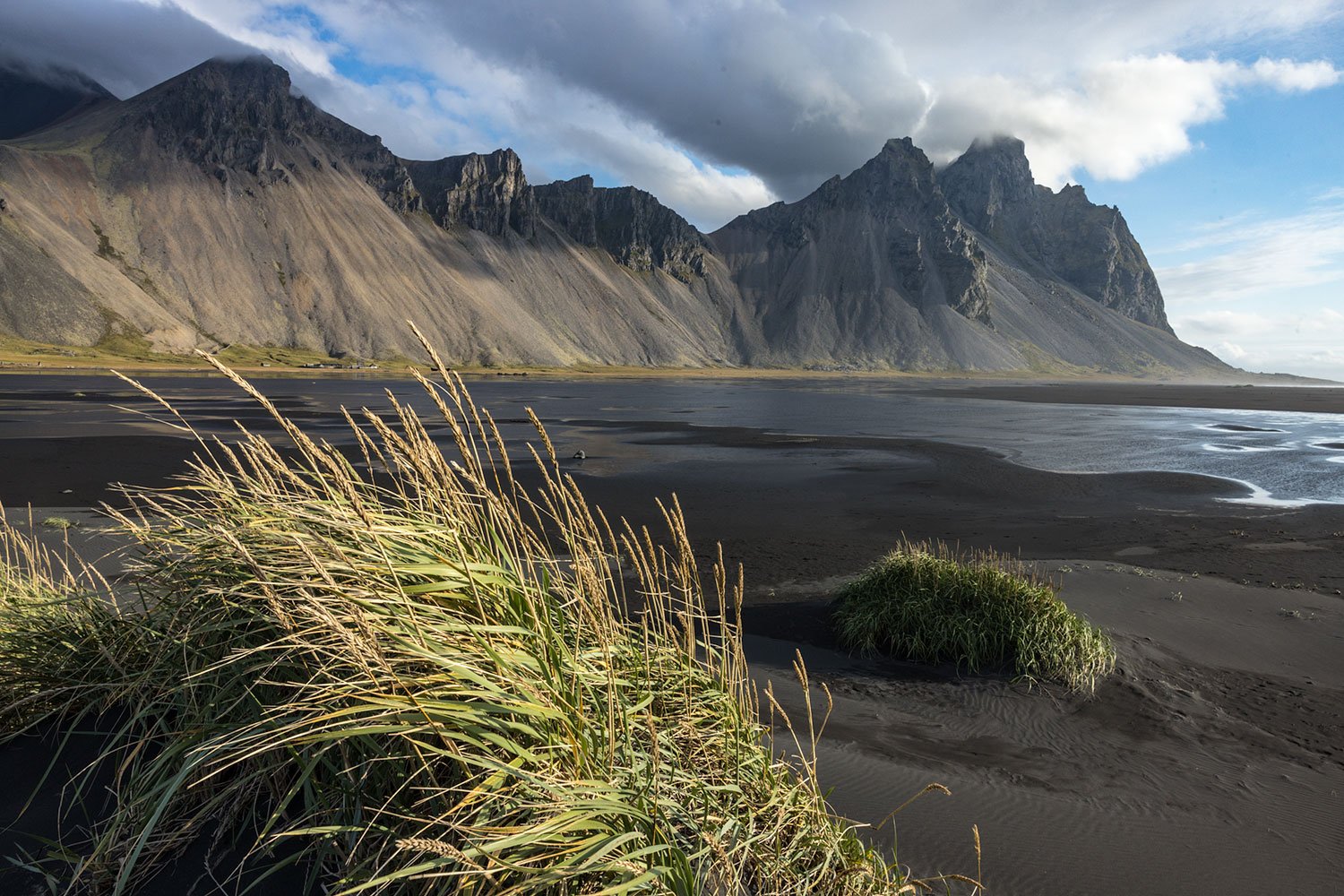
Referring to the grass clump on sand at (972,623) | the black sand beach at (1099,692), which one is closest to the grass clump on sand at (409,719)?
the black sand beach at (1099,692)

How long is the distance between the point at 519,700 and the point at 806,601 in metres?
10.00

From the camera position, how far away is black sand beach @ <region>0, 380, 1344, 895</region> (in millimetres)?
5176

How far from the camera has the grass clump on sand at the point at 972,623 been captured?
343 inches

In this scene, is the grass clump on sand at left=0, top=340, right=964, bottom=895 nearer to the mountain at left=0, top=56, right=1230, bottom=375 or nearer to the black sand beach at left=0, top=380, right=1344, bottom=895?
the black sand beach at left=0, top=380, right=1344, bottom=895

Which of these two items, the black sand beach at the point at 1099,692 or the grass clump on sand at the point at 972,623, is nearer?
the black sand beach at the point at 1099,692

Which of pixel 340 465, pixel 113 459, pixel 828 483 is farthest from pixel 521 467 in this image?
pixel 340 465

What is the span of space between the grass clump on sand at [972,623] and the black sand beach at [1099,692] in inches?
15.1

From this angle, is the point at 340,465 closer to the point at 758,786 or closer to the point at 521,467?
the point at 758,786

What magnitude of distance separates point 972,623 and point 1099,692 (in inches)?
61.6

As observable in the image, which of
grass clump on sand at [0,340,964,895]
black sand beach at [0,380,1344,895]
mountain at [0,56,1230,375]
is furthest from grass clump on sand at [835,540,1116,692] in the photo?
mountain at [0,56,1230,375]

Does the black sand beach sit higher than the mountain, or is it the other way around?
the mountain

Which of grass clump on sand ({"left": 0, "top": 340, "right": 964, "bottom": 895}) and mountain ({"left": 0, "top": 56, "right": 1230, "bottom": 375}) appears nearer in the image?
grass clump on sand ({"left": 0, "top": 340, "right": 964, "bottom": 895})

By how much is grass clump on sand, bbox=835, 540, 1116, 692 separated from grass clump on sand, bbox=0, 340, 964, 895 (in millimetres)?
6017

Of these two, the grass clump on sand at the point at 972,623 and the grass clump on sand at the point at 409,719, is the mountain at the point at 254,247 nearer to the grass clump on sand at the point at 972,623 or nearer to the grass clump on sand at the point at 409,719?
the grass clump on sand at the point at 972,623
